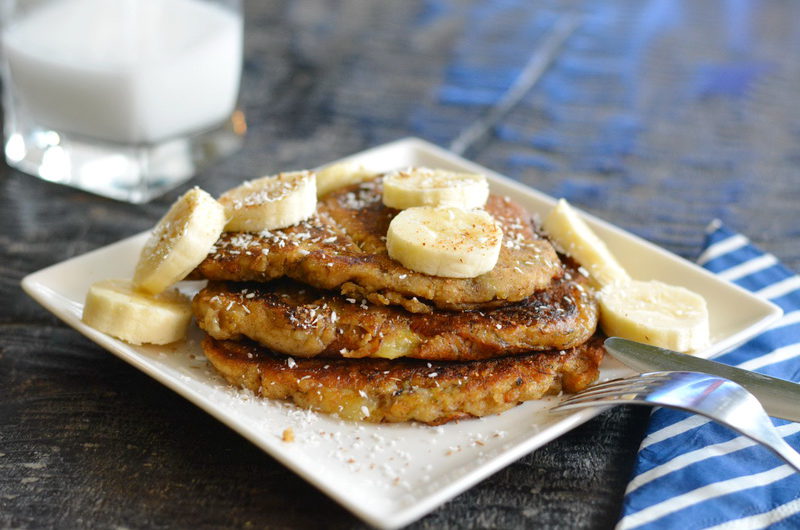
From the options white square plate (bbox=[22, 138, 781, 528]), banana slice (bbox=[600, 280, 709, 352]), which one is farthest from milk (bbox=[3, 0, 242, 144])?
banana slice (bbox=[600, 280, 709, 352])

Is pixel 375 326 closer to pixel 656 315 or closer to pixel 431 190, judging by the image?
pixel 431 190

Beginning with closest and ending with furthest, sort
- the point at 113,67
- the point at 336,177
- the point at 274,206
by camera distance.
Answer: the point at 274,206
the point at 336,177
the point at 113,67

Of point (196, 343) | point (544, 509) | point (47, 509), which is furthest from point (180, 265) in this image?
point (544, 509)

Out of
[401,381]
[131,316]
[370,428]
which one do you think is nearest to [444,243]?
[401,381]

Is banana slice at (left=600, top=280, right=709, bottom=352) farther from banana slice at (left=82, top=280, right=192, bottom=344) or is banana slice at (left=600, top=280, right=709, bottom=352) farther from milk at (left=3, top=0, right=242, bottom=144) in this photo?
milk at (left=3, top=0, right=242, bottom=144)

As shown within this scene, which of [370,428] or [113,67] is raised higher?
[113,67]

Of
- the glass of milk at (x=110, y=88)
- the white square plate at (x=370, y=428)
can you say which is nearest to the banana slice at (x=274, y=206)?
the white square plate at (x=370, y=428)
